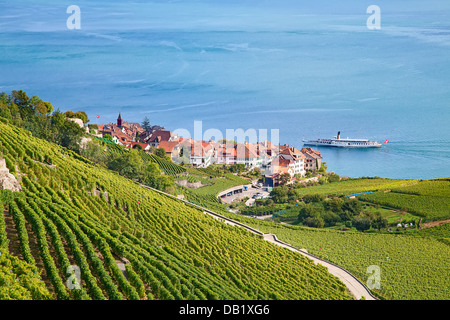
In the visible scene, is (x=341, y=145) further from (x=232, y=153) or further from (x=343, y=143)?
(x=232, y=153)

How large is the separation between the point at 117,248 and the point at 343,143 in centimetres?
5133

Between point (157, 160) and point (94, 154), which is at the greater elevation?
point (94, 154)

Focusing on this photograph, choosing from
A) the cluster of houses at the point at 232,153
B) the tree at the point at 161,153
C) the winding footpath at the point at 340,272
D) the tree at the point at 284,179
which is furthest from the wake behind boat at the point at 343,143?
the winding footpath at the point at 340,272

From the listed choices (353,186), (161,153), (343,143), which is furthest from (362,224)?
(343,143)

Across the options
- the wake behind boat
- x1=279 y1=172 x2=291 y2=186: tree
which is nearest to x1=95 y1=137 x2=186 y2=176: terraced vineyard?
x1=279 y1=172 x2=291 y2=186: tree

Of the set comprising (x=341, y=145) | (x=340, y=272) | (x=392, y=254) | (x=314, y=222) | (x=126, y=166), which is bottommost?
(x=341, y=145)

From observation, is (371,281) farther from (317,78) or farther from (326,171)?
(317,78)

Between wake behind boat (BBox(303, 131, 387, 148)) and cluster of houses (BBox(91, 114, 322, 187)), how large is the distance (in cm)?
772

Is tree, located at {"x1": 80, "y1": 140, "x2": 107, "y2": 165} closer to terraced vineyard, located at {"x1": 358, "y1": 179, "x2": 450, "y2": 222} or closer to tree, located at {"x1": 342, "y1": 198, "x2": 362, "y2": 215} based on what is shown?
tree, located at {"x1": 342, "y1": 198, "x2": 362, "y2": 215}

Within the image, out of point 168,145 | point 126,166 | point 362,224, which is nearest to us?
point 362,224

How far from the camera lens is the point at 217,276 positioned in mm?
15539

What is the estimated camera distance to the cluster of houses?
48.1 metres

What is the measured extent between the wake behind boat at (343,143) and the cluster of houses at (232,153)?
304 inches

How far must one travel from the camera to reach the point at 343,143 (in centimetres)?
6247
